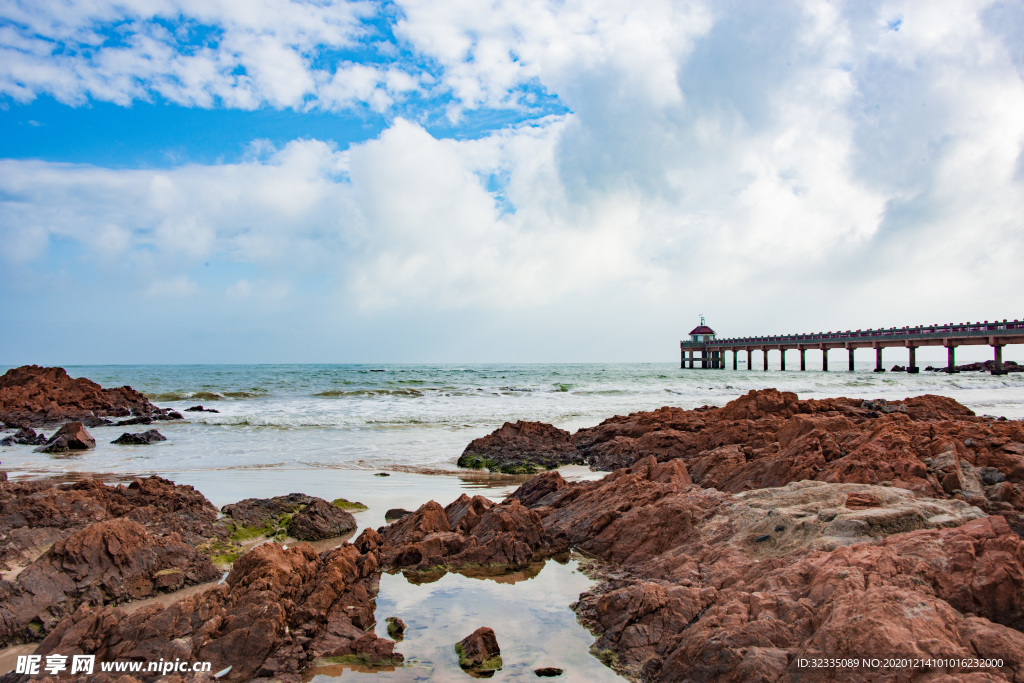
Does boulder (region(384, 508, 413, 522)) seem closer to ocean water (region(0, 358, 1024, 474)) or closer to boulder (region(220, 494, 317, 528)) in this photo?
boulder (region(220, 494, 317, 528))

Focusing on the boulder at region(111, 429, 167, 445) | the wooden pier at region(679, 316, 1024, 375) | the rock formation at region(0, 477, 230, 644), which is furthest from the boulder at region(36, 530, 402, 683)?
the wooden pier at region(679, 316, 1024, 375)

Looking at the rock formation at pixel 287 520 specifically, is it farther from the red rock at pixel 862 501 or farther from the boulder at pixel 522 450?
the red rock at pixel 862 501

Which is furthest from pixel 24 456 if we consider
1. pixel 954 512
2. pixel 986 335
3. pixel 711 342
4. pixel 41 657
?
pixel 711 342

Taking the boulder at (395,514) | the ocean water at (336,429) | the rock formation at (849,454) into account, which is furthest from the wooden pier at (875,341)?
the boulder at (395,514)

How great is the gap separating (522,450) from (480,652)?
783cm

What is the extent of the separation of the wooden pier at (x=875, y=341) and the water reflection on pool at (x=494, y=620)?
2126 inches

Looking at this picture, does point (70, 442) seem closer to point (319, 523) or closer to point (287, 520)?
point (287, 520)

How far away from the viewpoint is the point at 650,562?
438cm

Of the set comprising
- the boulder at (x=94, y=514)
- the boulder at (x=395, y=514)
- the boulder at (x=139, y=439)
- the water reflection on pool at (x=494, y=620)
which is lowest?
the boulder at (x=139, y=439)

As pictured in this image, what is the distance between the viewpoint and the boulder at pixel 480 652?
10.4ft

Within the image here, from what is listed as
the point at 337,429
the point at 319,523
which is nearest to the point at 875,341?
the point at 337,429

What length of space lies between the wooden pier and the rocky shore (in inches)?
1934

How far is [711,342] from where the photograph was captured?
6738 centimetres

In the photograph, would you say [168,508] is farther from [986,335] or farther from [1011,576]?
[986,335]
